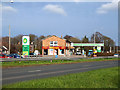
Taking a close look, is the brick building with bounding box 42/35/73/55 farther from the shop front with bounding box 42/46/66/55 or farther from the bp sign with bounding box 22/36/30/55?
the bp sign with bounding box 22/36/30/55

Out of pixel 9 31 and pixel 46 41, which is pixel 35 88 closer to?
pixel 9 31

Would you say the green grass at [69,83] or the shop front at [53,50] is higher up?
the shop front at [53,50]

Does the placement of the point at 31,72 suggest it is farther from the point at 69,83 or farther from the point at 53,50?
the point at 53,50

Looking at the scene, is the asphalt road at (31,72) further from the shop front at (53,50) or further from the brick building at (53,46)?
the brick building at (53,46)

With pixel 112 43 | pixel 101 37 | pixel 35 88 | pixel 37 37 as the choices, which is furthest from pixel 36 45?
pixel 35 88

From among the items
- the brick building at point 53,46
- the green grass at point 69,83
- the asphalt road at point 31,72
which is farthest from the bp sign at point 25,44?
the brick building at point 53,46

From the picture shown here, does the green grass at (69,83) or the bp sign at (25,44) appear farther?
the bp sign at (25,44)

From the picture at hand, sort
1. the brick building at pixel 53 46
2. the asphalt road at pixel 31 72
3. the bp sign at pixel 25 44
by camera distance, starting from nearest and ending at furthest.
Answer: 1. the asphalt road at pixel 31 72
2. the bp sign at pixel 25 44
3. the brick building at pixel 53 46

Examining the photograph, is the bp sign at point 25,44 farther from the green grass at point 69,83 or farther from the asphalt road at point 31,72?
the green grass at point 69,83

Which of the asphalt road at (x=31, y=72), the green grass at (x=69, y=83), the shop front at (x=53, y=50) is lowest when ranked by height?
the asphalt road at (x=31, y=72)

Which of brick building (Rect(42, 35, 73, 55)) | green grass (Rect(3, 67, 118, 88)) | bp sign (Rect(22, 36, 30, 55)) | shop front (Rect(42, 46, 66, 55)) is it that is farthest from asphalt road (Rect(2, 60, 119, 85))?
brick building (Rect(42, 35, 73, 55))

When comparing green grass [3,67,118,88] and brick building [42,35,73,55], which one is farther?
brick building [42,35,73,55]

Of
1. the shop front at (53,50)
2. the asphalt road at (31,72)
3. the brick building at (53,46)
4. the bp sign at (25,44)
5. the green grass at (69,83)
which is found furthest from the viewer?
the brick building at (53,46)

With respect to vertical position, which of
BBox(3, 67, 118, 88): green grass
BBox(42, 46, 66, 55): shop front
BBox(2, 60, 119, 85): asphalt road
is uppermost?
BBox(42, 46, 66, 55): shop front
